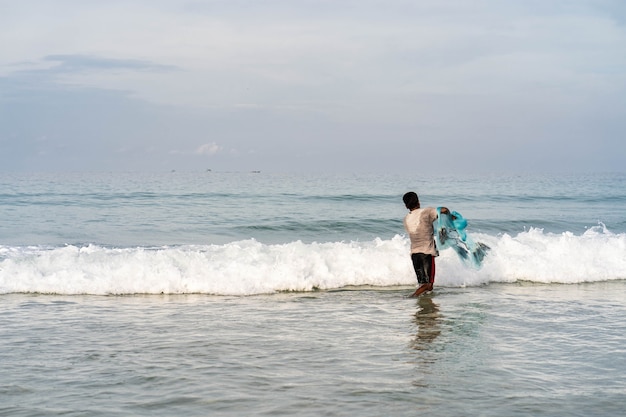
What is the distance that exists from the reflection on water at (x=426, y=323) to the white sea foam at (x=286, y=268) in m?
2.25

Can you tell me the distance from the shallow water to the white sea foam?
3.70 feet

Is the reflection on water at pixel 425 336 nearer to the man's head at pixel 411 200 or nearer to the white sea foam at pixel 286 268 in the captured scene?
the man's head at pixel 411 200

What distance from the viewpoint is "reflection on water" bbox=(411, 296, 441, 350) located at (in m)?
7.09

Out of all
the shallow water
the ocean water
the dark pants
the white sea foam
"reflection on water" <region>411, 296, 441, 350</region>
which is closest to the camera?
the shallow water

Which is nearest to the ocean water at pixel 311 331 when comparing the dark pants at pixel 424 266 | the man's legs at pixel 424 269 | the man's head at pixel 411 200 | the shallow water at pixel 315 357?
the shallow water at pixel 315 357

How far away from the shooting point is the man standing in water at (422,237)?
10.0 m

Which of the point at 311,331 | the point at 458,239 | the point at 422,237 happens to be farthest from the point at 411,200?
the point at 311,331

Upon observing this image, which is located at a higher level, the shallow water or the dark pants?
the dark pants

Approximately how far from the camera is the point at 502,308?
30.4 feet

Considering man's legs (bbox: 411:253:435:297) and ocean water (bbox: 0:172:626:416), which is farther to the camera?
man's legs (bbox: 411:253:435:297)

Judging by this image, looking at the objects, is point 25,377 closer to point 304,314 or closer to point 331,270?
point 304,314

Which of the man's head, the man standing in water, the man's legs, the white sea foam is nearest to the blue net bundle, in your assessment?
the white sea foam

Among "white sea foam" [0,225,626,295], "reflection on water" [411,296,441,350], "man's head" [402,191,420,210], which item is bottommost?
"reflection on water" [411,296,441,350]

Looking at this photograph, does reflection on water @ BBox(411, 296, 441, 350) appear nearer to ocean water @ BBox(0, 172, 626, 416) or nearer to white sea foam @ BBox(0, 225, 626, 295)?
ocean water @ BBox(0, 172, 626, 416)
